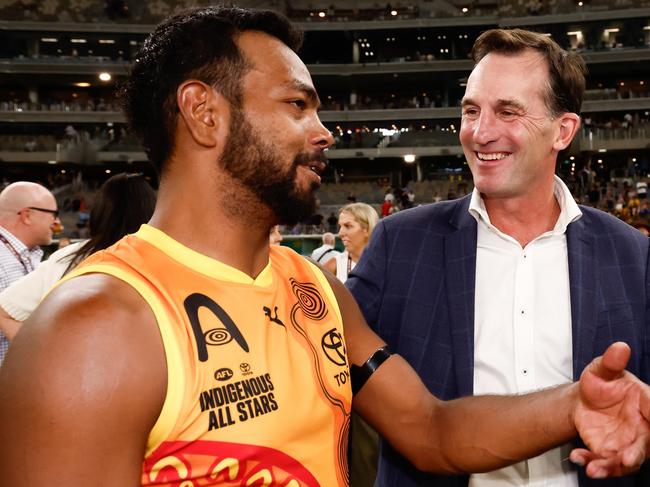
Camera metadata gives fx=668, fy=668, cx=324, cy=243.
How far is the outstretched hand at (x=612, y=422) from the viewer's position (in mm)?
1688

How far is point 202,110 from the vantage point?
177 cm

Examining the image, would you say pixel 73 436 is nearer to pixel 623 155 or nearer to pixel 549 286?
pixel 549 286

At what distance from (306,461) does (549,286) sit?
1317 mm

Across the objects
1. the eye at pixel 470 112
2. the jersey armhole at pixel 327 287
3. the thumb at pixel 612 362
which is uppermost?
the eye at pixel 470 112

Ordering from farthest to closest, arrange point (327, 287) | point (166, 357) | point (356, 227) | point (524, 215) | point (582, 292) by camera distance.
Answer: point (356, 227), point (524, 215), point (582, 292), point (327, 287), point (166, 357)

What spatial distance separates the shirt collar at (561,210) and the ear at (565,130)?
0.54 ft

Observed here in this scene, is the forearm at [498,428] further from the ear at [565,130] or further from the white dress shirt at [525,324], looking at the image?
the ear at [565,130]

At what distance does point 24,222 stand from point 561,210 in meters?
3.84

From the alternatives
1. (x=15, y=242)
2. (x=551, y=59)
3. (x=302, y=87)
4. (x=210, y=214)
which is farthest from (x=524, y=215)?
(x=15, y=242)

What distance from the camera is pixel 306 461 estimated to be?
1.63 m

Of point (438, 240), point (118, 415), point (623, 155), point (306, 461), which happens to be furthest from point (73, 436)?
point (623, 155)

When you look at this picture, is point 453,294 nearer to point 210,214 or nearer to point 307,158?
point 307,158

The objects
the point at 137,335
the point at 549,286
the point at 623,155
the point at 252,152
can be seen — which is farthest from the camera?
the point at 623,155

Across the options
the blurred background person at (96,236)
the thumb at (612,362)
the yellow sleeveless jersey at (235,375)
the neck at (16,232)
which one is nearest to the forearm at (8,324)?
the blurred background person at (96,236)
